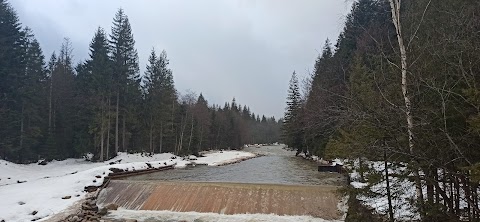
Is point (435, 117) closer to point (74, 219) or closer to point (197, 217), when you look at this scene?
point (197, 217)

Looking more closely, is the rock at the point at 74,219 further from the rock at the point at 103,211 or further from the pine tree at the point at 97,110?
the pine tree at the point at 97,110

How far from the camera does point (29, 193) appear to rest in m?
17.2

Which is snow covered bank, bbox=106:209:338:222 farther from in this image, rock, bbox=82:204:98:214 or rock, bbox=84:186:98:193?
rock, bbox=84:186:98:193

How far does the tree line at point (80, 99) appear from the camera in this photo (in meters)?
37.4

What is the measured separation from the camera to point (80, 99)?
42.1 m

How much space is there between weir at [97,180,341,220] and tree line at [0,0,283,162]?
951 inches

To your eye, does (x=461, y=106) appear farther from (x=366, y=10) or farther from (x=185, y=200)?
(x=366, y=10)

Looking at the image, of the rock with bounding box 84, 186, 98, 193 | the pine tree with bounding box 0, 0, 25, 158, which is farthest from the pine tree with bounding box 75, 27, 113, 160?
the rock with bounding box 84, 186, 98, 193

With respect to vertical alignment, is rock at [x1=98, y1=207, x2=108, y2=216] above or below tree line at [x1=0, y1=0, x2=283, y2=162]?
below

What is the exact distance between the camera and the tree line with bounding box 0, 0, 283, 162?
37.4m

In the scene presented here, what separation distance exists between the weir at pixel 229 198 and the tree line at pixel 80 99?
24.2 meters

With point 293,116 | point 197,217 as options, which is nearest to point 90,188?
point 197,217

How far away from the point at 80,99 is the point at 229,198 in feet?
104

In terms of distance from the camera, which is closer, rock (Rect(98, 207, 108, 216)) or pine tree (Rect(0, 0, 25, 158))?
rock (Rect(98, 207, 108, 216))
